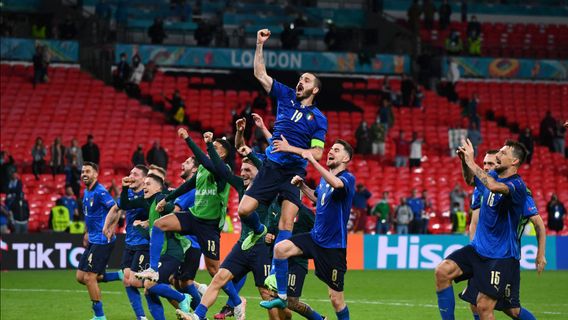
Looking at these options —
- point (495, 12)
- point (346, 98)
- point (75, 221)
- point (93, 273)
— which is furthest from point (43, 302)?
point (495, 12)

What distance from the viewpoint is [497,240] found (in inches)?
477

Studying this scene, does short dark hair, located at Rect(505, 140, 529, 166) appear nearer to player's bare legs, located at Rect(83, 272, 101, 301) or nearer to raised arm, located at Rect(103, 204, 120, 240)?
raised arm, located at Rect(103, 204, 120, 240)

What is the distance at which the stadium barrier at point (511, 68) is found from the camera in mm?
41438

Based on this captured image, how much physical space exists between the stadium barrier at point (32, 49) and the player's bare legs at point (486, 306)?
88.9 feet

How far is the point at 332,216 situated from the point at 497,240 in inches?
72.0

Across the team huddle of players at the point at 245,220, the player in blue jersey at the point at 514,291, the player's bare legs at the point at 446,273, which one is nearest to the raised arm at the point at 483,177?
the player in blue jersey at the point at 514,291

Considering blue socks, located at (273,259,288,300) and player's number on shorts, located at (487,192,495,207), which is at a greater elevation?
player's number on shorts, located at (487,192,495,207)

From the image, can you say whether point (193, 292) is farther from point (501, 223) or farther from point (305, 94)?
point (501, 223)

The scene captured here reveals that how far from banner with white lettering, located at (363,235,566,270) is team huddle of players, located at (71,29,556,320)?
13.0 m

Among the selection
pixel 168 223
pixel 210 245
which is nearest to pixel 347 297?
pixel 210 245

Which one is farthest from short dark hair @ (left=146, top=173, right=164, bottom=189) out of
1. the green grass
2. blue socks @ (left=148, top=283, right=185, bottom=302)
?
the green grass

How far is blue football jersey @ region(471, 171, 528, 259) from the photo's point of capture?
39.5 feet

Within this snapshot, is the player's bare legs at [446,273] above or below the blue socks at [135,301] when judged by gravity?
above

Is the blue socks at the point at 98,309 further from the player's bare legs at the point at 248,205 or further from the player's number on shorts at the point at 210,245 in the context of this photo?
the player's bare legs at the point at 248,205
